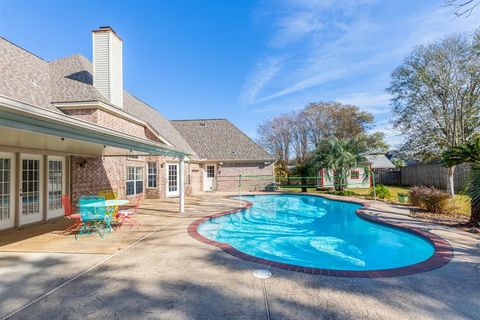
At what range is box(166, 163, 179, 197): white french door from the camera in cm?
1697

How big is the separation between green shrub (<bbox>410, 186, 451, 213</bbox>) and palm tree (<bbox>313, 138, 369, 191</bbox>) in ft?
24.6

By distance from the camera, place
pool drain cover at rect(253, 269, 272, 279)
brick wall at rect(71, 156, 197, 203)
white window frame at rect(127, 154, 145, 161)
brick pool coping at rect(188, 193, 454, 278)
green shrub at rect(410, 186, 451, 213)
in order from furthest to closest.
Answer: white window frame at rect(127, 154, 145, 161) → green shrub at rect(410, 186, 451, 213) → brick wall at rect(71, 156, 197, 203) → brick pool coping at rect(188, 193, 454, 278) → pool drain cover at rect(253, 269, 272, 279)

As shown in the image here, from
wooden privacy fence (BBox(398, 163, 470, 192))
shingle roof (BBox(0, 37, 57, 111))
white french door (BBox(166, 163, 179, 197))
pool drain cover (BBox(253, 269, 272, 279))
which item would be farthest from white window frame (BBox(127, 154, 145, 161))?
wooden privacy fence (BBox(398, 163, 470, 192))

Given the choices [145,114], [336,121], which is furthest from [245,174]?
[336,121]

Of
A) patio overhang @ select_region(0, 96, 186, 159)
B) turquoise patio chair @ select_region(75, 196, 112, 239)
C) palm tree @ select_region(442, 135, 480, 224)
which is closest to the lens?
patio overhang @ select_region(0, 96, 186, 159)

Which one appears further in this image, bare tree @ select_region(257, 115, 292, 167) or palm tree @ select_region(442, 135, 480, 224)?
bare tree @ select_region(257, 115, 292, 167)

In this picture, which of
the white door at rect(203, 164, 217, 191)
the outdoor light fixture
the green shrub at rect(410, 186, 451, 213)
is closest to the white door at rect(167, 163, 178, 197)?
the white door at rect(203, 164, 217, 191)

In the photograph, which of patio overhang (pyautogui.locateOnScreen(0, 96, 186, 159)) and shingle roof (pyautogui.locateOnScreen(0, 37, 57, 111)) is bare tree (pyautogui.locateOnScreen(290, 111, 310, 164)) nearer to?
shingle roof (pyautogui.locateOnScreen(0, 37, 57, 111))

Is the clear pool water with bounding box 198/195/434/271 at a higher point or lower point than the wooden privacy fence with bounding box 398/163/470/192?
lower

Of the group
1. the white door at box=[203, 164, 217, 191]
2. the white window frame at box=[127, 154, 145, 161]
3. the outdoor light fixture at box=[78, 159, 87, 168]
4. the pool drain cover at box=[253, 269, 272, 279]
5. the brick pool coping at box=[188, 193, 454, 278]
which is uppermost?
the white window frame at box=[127, 154, 145, 161]

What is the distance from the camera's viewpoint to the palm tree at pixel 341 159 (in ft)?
65.8

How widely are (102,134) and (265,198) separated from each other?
14.5 m

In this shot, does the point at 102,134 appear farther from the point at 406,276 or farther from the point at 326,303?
the point at 406,276

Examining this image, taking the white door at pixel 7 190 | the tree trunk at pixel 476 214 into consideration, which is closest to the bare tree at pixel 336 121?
the tree trunk at pixel 476 214
